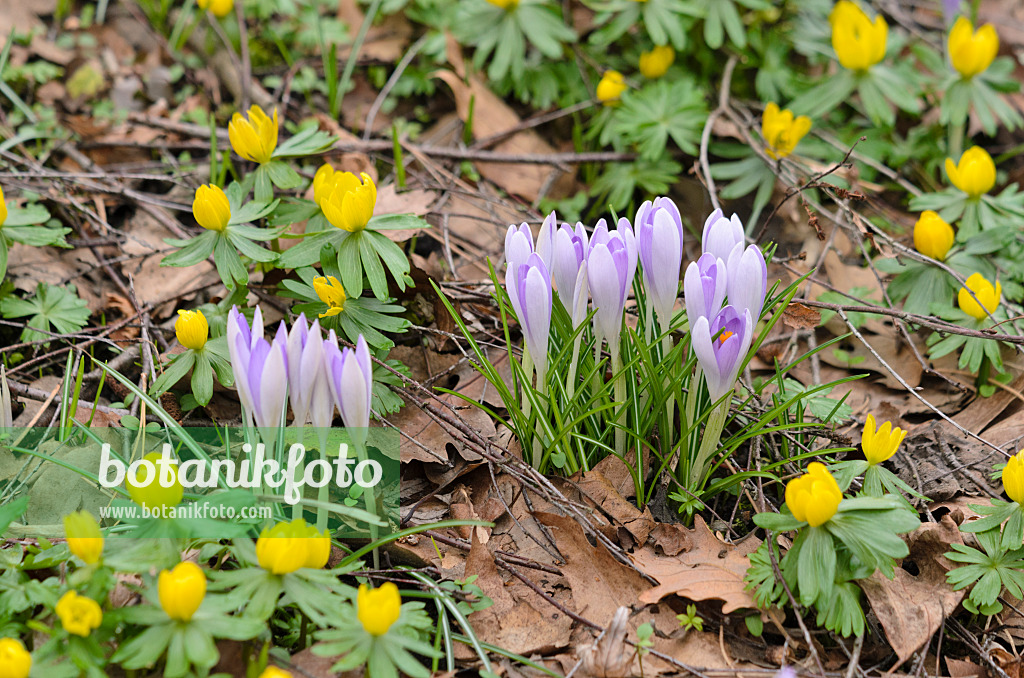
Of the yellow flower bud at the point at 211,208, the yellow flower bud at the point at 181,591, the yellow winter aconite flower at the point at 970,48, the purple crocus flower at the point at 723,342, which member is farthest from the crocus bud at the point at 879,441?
the yellow winter aconite flower at the point at 970,48

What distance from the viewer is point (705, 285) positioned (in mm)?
1787

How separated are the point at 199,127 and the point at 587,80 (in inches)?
75.0

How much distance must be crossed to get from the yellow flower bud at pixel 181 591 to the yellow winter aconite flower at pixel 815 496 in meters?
1.22

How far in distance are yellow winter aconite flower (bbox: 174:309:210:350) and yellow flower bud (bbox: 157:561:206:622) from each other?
0.83m

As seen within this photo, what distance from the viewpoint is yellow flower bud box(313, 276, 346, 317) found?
211 centimetres

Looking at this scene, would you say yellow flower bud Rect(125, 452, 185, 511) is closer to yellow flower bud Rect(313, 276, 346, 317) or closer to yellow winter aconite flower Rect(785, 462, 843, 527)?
yellow flower bud Rect(313, 276, 346, 317)

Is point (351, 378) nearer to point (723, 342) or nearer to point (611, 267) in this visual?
point (611, 267)

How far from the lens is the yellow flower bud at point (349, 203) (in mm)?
2123

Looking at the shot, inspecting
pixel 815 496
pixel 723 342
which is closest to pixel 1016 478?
pixel 815 496

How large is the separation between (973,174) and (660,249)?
1802 mm

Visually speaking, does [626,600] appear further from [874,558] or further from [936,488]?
[936,488]

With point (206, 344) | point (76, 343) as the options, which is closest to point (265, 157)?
point (206, 344)

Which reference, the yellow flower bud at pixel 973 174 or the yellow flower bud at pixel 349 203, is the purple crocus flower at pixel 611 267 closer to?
the yellow flower bud at pixel 349 203

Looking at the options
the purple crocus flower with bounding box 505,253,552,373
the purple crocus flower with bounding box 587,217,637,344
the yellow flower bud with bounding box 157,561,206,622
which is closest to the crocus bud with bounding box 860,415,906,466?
the purple crocus flower with bounding box 587,217,637,344
